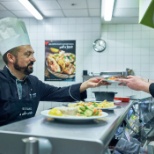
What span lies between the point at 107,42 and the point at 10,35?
125 inches

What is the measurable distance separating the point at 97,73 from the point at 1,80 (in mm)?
3227

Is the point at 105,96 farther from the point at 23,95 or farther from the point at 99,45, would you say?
the point at 99,45

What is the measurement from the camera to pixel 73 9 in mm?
4055

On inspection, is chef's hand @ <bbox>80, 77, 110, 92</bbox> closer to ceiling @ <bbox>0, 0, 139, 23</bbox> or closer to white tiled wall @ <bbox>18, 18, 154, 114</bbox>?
ceiling @ <bbox>0, 0, 139, 23</bbox>

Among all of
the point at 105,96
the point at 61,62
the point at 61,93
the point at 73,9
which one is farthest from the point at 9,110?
the point at 61,62

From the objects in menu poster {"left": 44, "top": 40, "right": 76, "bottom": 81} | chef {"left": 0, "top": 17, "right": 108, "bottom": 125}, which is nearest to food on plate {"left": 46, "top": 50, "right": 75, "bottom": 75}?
menu poster {"left": 44, "top": 40, "right": 76, "bottom": 81}

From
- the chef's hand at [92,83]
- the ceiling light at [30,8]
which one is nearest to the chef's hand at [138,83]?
the chef's hand at [92,83]

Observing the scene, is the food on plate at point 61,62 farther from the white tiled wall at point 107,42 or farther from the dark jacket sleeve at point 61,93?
the dark jacket sleeve at point 61,93

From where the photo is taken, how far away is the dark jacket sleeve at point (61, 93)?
157cm

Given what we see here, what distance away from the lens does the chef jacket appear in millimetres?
1395

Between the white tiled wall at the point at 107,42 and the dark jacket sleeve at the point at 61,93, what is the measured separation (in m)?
2.81

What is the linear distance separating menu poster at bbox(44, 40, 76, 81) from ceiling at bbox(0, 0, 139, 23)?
577 millimetres

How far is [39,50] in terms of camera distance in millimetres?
4648

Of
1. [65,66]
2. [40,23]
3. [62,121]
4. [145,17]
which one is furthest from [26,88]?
[40,23]
